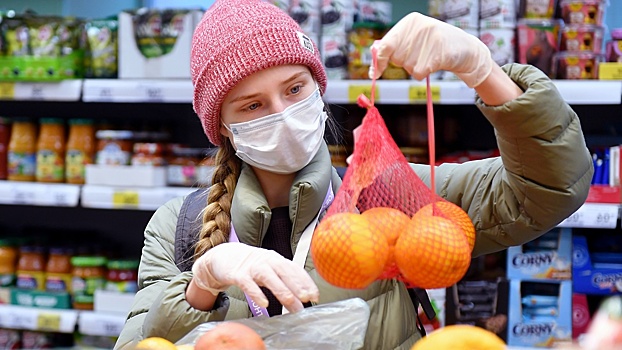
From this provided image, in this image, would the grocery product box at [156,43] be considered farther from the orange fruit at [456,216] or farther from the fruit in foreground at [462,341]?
the fruit in foreground at [462,341]

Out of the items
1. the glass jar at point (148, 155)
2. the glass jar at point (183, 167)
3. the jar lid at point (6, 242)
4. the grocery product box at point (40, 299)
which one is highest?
the glass jar at point (148, 155)

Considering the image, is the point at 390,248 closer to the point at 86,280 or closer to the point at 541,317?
the point at 541,317

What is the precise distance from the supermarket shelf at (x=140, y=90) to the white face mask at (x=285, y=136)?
1.17m

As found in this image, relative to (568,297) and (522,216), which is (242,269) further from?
(568,297)

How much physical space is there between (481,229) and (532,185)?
182 mm

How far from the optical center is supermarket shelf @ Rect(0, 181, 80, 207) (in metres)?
2.87

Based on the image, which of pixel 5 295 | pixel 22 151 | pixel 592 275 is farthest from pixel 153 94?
pixel 592 275

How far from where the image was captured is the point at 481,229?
134 cm

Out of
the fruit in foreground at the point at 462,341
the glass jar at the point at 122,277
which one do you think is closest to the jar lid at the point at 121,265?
the glass jar at the point at 122,277

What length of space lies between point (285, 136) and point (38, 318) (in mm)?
2008

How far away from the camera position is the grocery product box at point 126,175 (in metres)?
2.76

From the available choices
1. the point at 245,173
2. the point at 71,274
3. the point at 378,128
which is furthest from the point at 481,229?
the point at 71,274

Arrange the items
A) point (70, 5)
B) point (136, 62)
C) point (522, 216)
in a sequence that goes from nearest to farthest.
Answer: point (522, 216) < point (136, 62) < point (70, 5)

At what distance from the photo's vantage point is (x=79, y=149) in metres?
2.94
